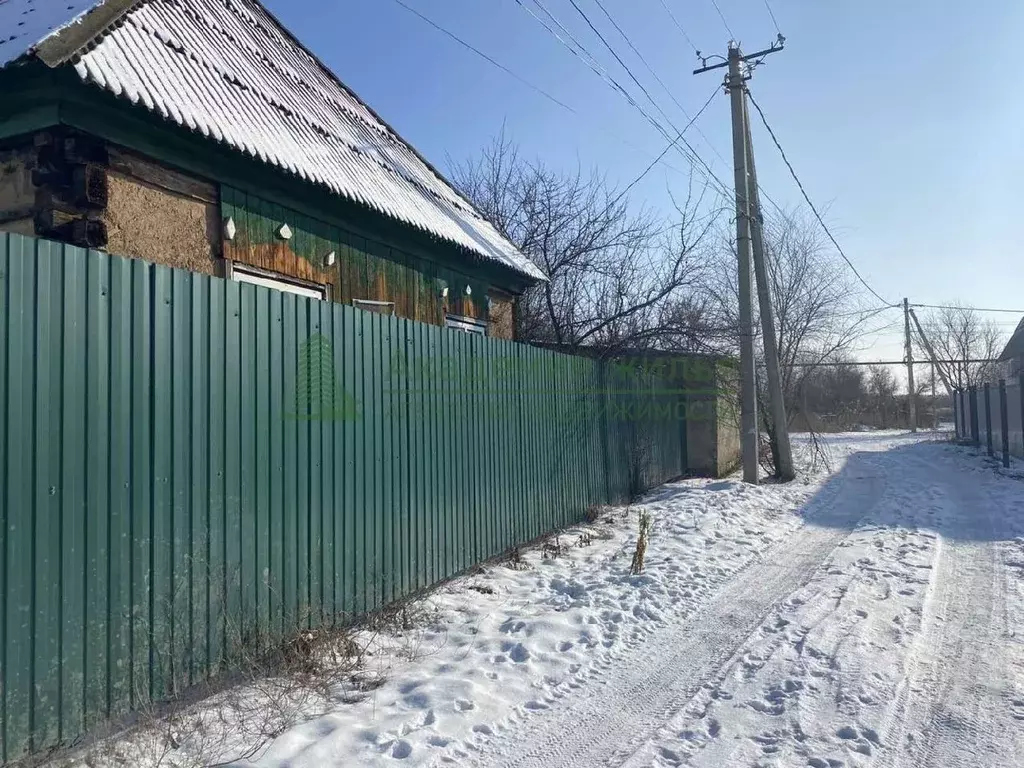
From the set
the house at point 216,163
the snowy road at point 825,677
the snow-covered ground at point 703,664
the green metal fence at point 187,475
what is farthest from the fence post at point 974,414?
the green metal fence at point 187,475

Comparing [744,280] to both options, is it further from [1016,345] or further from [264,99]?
[1016,345]

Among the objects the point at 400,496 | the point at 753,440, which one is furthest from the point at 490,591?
the point at 753,440

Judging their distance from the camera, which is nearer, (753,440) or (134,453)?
(134,453)

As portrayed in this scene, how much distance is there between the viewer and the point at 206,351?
3424 millimetres

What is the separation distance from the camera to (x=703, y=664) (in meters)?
4.00

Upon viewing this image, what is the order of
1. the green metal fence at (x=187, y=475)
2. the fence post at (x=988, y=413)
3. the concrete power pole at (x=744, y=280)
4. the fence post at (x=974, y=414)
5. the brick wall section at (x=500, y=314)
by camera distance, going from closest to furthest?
the green metal fence at (x=187, y=475) < the brick wall section at (x=500, y=314) < the concrete power pole at (x=744, y=280) < the fence post at (x=988, y=413) < the fence post at (x=974, y=414)

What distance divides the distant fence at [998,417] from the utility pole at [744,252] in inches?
266

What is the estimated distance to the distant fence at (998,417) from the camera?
49.8 ft

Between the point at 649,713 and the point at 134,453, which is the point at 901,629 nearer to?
the point at 649,713

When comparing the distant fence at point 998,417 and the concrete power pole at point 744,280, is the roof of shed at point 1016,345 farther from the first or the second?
the concrete power pole at point 744,280

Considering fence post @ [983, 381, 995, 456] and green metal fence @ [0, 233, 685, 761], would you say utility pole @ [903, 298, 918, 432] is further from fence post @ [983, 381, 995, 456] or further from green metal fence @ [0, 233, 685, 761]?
green metal fence @ [0, 233, 685, 761]

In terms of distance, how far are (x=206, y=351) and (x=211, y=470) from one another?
22.8 inches

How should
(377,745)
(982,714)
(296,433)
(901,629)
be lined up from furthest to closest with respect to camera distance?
(901,629), (296,433), (982,714), (377,745)

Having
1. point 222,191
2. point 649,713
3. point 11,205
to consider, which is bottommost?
point 649,713
